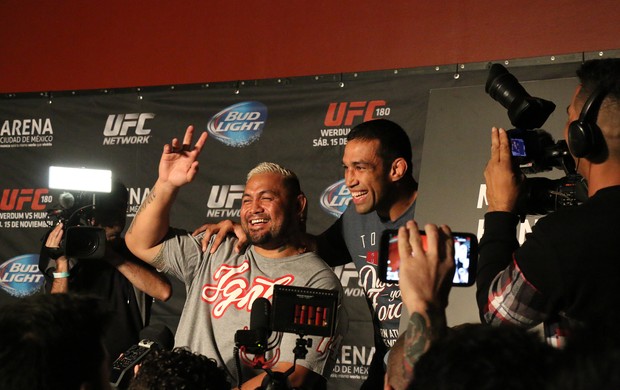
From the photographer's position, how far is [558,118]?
260 centimetres

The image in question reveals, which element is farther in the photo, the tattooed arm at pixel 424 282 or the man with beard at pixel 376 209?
the man with beard at pixel 376 209

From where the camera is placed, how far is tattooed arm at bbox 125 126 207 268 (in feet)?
10.1

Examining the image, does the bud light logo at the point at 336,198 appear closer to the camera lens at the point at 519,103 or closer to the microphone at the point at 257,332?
the microphone at the point at 257,332

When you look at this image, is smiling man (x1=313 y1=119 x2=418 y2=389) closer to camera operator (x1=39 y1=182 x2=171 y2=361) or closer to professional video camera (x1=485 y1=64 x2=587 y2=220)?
camera operator (x1=39 y1=182 x2=171 y2=361)

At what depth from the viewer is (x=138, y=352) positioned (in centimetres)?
203

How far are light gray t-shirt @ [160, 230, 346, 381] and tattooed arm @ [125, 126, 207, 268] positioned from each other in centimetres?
6

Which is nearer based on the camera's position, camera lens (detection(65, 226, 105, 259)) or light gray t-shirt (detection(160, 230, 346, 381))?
light gray t-shirt (detection(160, 230, 346, 381))

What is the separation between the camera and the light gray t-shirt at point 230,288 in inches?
112

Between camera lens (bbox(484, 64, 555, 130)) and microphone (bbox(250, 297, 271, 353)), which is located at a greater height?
camera lens (bbox(484, 64, 555, 130))

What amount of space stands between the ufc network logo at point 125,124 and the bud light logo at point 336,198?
111 centimetres

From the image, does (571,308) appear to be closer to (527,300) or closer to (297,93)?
(527,300)

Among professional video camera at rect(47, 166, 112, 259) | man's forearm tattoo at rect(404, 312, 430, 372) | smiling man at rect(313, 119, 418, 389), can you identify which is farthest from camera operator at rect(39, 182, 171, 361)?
man's forearm tattoo at rect(404, 312, 430, 372)

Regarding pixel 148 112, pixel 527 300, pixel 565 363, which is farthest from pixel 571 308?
pixel 148 112

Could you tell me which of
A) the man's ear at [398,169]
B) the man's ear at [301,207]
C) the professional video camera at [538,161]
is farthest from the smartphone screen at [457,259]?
the man's ear at [398,169]
